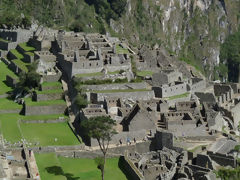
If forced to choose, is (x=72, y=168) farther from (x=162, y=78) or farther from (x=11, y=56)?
(x=11, y=56)

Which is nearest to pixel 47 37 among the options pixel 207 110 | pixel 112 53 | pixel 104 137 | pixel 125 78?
pixel 112 53

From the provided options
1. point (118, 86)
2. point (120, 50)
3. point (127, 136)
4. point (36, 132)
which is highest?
point (120, 50)

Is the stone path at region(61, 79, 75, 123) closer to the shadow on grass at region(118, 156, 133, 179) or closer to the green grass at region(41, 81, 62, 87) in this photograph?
the green grass at region(41, 81, 62, 87)

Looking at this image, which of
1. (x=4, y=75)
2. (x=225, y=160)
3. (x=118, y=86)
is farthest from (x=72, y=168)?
(x=4, y=75)

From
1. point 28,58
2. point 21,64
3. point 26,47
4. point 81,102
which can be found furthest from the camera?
point 26,47

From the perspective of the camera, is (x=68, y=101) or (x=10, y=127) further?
(x=68, y=101)

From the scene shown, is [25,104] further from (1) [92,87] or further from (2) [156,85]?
(2) [156,85]

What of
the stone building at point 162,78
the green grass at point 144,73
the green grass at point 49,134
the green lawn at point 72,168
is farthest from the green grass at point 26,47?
the green lawn at point 72,168
